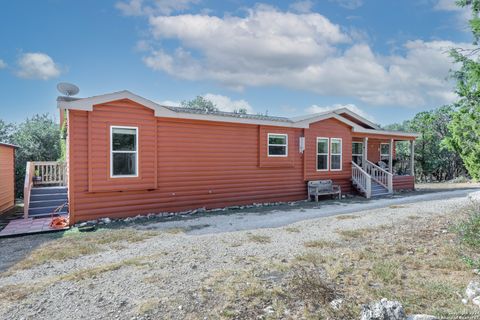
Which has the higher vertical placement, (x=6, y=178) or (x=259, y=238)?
(x=6, y=178)

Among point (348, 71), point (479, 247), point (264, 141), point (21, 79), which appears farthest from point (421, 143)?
point (21, 79)

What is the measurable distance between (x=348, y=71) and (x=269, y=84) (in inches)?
305

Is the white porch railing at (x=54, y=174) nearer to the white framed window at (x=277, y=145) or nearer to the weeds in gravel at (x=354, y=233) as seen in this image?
the white framed window at (x=277, y=145)

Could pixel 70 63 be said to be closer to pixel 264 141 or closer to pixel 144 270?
pixel 264 141

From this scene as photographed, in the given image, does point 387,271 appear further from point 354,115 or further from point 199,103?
point 199,103

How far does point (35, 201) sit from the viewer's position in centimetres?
856

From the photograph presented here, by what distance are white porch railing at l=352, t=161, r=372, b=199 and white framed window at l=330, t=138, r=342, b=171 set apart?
79 centimetres

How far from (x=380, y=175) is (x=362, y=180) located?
269cm

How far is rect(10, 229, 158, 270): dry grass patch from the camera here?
4.46 m

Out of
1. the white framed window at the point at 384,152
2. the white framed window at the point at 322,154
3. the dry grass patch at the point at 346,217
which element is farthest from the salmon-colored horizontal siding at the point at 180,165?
the white framed window at the point at 384,152

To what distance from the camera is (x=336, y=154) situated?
12.1m

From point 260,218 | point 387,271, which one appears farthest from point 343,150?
point 387,271

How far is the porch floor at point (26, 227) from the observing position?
20.3 ft

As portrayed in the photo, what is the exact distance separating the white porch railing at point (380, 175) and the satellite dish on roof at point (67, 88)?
12.3 metres
